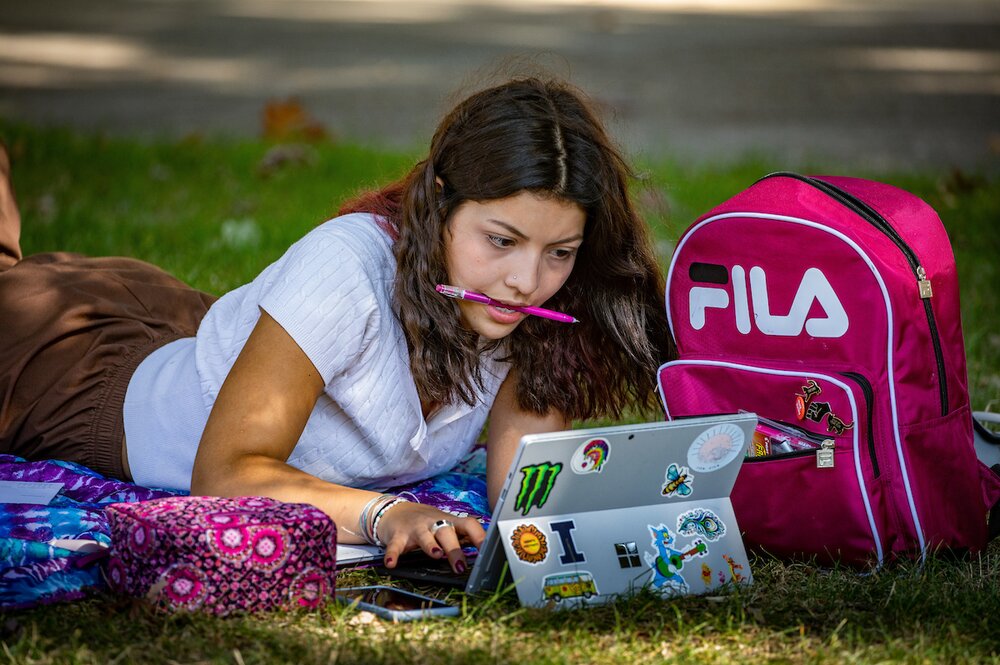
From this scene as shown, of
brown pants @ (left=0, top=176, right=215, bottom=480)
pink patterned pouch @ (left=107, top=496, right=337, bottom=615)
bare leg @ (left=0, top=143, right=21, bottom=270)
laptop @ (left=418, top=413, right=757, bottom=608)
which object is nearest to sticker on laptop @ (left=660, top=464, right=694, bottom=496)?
laptop @ (left=418, top=413, right=757, bottom=608)

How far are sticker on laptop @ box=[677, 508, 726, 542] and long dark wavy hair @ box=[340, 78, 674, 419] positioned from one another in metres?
0.43

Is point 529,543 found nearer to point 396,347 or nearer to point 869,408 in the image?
point 396,347

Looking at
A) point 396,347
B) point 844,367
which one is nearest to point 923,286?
point 844,367

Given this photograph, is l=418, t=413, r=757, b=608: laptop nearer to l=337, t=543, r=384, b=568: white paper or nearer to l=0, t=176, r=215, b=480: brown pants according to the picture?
l=337, t=543, r=384, b=568: white paper

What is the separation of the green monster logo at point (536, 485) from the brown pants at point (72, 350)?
1013 millimetres

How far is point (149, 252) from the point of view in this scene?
4395 mm

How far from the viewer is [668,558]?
211cm

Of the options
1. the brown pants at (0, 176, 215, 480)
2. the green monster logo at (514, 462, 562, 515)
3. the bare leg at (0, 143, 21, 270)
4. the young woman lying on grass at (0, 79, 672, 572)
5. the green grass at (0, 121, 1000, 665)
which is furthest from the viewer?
the bare leg at (0, 143, 21, 270)

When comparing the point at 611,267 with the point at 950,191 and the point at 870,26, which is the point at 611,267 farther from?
the point at 870,26

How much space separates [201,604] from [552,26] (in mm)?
8646

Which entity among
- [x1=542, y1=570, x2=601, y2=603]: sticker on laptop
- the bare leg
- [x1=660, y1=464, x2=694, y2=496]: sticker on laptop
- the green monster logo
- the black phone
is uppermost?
the bare leg

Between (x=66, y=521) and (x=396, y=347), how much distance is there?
2.14ft

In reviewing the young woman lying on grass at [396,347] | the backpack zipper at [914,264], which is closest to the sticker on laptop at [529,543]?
the young woman lying on grass at [396,347]

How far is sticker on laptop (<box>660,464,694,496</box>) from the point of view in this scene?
6.94 feet
